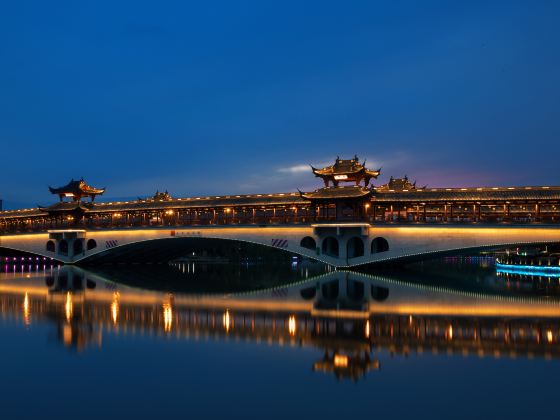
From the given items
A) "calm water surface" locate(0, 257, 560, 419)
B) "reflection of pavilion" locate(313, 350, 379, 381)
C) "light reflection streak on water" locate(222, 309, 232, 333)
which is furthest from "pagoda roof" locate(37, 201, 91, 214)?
"reflection of pavilion" locate(313, 350, 379, 381)

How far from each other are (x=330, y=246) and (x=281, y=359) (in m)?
43.9

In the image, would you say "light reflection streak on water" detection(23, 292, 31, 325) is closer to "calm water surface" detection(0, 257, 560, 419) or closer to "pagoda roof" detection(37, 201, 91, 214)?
"calm water surface" detection(0, 257, 560, 419)

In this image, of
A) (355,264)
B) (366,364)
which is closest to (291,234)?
(355,264)

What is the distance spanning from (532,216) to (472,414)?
146 ft

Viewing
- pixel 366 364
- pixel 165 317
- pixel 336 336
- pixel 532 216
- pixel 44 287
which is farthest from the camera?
pixel 532 216

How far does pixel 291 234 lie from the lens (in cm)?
5919

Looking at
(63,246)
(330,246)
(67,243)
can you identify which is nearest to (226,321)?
(330,246)

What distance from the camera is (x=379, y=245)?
2357 inches

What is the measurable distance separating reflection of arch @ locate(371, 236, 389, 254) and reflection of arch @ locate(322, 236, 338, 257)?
4.15 metres

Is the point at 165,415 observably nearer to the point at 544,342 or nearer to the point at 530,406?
the point at 530,406

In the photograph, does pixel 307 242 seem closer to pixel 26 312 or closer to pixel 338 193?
pixel 338 193

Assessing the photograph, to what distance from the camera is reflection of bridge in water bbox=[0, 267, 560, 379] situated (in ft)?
59.9

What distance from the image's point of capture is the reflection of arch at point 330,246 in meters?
58.7

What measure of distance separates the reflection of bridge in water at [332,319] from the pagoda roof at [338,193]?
17970 millimetres
